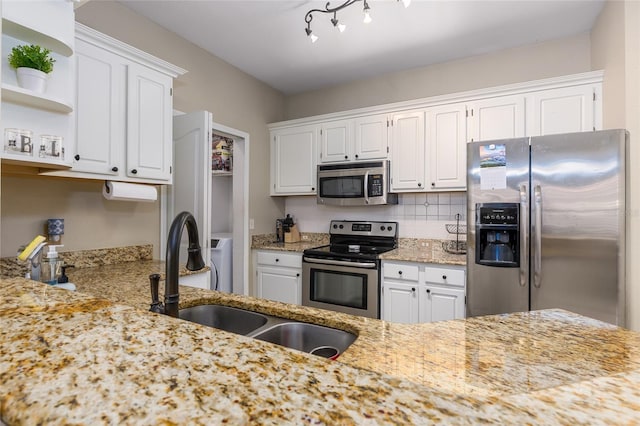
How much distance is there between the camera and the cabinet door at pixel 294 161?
Answer: 3666 mm

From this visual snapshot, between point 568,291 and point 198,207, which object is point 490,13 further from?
point 198,207

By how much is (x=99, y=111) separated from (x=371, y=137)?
2324 millimetres

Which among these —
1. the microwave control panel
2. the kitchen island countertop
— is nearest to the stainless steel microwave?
the microwave control panel

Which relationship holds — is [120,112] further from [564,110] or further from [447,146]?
[564,110]

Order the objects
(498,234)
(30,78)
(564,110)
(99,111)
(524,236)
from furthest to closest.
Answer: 1. (564,110)
2. (498,234)
3. (524,236)
4. (99,111)
5. (30,78)

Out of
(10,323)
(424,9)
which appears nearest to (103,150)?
(10,323)

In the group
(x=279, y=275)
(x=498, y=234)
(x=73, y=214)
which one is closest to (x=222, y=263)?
(x=279, y=275)

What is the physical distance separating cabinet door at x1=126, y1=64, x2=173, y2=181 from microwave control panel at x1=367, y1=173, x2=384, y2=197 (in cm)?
182

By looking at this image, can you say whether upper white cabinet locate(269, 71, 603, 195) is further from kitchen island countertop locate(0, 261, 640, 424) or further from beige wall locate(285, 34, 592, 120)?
kitchen island countertop locate(0, 261, 640, 424)

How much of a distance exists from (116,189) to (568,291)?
2.95 metres

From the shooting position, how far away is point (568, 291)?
2.12m

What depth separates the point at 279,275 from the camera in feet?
11.2

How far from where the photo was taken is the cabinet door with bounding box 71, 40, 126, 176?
→ 6.22ft

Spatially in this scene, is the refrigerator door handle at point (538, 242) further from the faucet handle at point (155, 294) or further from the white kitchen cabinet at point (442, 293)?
the faucet handle at point (155, 294)
